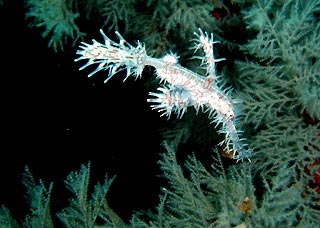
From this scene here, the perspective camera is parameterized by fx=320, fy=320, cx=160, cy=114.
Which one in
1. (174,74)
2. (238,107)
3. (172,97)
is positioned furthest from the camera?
(238,107)

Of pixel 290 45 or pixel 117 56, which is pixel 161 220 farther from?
pixel 290 45

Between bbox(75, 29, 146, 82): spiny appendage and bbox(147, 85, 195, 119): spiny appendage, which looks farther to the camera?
bbox(147, 85, 195, 119): spiny appendage

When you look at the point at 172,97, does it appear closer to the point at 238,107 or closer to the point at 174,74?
the point at 174,74

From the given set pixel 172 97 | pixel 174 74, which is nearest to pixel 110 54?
pixel 174 74

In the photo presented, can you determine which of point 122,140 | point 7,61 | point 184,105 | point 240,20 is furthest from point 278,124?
point 7,61

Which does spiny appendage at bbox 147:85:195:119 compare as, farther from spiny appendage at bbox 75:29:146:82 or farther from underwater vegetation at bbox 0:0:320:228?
spiny appendage at bbox 75:29:146:82

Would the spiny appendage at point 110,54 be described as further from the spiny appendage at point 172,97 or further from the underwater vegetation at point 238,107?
the spiny appendage at point 172,97

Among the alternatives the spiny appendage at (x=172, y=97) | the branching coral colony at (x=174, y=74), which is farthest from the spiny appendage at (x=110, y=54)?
the spiny appendage at (x=172, y=97)

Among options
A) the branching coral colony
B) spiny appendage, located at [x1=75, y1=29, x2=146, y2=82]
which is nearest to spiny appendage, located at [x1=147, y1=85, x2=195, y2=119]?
the branching coral colony

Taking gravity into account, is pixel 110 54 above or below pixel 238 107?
above

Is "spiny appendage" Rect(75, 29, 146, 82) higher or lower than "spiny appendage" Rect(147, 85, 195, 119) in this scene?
higher

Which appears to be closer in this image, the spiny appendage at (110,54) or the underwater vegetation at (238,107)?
the spiny appendage at (110,54)
